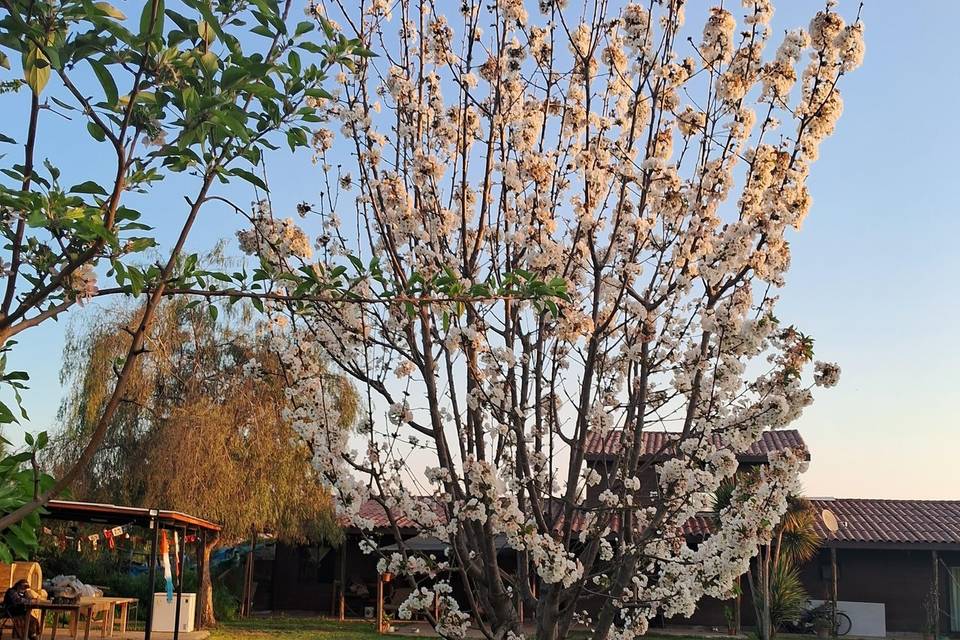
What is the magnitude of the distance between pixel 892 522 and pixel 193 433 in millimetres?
15750

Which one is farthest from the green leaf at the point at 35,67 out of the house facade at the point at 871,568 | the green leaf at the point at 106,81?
the house facade at the point at 871,568

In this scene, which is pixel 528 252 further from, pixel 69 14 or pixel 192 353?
pixel 192 353

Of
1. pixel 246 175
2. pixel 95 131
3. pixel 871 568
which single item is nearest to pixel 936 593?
pixel 871 568

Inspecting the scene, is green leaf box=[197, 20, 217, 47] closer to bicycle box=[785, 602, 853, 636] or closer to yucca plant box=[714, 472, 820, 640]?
yucca plant box=[714, 472, 820, 640]

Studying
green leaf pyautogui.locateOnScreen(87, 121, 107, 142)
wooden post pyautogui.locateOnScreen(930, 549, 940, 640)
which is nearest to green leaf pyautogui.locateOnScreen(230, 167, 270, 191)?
green leaf pyautogui.locateOnScreen(87, 121, 107, 142)

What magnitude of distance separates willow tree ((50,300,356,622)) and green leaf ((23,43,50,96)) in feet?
53.1

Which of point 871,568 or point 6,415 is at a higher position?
point 6,415

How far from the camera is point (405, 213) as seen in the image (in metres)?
4.75

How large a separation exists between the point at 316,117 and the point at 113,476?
18.1m

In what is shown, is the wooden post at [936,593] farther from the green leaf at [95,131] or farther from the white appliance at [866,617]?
the green leaf at [95,131]

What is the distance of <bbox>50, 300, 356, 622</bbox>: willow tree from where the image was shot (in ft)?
58.5

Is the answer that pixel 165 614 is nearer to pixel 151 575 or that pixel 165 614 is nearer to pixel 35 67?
pixel 151 575

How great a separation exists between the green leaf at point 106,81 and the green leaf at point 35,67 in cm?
9

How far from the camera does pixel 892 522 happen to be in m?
21.6
